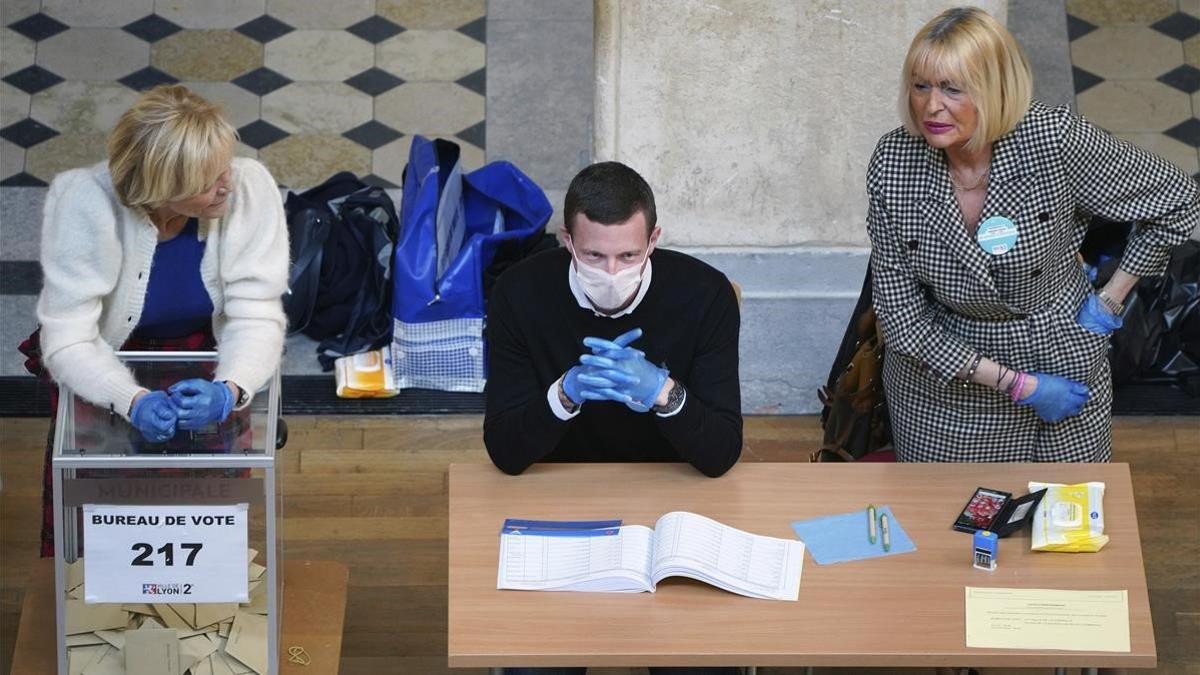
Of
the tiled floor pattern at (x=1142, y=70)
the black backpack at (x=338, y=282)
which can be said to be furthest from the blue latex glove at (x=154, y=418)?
the tiled floor pattern at (x=1142, y=70)

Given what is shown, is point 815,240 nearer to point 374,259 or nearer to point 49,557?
point 374,259

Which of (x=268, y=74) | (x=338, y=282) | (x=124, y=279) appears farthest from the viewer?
(x=268, y=74)

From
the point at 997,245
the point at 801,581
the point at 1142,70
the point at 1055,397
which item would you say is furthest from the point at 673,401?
the point at 1142,70

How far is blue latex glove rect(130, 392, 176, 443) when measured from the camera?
2838 millimetres

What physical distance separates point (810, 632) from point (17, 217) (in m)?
3.66

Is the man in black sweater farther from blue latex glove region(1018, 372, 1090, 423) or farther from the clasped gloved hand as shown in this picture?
blue latex glove region(1018, 372, 1090, 423)

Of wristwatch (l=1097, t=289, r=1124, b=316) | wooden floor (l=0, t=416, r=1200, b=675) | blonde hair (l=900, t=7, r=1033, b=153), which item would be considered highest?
blonde hair (l=900, t=7, r=1033, b=153)

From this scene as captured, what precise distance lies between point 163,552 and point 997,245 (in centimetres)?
167

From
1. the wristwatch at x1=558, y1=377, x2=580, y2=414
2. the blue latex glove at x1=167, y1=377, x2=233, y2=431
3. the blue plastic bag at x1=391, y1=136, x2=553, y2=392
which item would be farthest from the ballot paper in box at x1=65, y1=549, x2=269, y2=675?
the blue plastic bag at x1=391, y1=136, x2=553, y2=392

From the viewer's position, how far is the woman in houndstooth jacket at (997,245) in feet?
10.2

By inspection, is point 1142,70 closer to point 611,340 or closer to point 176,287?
point 611,340

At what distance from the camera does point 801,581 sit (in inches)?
111

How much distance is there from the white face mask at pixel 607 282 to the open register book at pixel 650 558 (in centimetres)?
41

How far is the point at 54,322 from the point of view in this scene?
301cm
